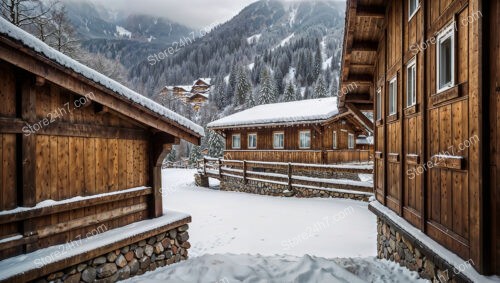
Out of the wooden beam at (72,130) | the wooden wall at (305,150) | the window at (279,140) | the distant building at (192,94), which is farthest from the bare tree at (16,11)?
the distant building at (192,94)

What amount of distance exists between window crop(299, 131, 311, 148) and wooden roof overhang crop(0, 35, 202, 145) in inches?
528

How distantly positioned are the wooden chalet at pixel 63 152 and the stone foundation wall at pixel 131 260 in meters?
0.22

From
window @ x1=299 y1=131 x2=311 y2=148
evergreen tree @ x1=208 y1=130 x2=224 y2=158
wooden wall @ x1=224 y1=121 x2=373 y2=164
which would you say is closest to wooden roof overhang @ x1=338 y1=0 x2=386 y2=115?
wooden wall @ x1=224 y1=121 x2=373 y2=164

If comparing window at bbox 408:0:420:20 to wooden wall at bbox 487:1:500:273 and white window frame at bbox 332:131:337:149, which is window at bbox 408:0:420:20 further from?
white window frame at bbox 332:131:337:149

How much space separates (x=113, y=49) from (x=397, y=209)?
451 feet

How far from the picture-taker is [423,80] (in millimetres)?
4809

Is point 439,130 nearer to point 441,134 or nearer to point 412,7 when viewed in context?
point 441,134

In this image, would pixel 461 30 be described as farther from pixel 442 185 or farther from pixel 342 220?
pixel 342 220

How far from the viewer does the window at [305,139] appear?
18.9 metres

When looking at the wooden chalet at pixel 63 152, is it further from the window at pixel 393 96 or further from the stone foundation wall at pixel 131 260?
the window at pixel 393 96

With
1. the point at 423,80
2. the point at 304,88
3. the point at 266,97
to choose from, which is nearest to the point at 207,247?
the point at 423,80

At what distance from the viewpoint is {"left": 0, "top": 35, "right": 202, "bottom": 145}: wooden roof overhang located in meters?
3.72

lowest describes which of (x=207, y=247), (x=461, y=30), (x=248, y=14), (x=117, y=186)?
(x=207, y=247)

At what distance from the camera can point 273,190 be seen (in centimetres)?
1611
